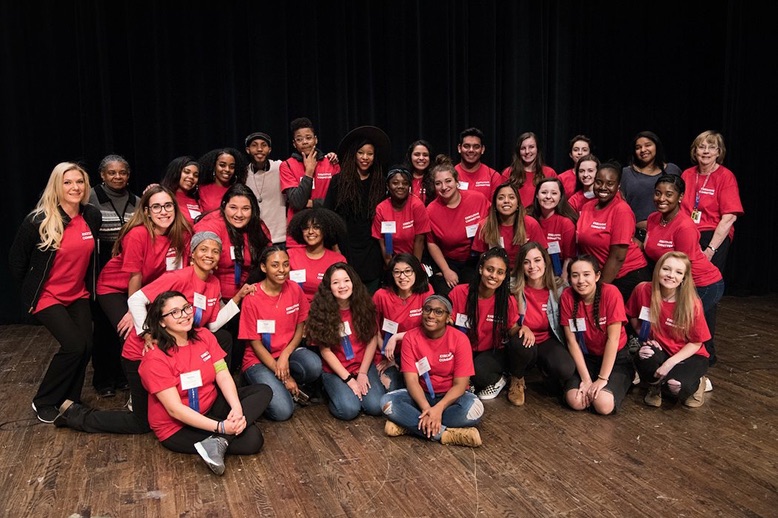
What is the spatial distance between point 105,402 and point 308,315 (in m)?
1.25

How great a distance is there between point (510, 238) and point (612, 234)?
1.94 feet

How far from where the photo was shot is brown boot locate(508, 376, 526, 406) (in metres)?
3.60

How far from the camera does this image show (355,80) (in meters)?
5.94

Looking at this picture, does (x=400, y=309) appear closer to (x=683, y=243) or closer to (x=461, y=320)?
(x=461, y=320)

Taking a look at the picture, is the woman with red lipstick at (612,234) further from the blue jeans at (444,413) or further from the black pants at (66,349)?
the black pants at (66,349)

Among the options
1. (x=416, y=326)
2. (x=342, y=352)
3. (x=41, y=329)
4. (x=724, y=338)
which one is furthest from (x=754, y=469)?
(x=41, y=329)

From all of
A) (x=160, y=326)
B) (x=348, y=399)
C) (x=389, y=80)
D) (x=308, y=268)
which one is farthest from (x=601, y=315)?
(x=389, y=80)

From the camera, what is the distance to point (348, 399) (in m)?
3.43

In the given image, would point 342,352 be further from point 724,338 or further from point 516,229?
point 724,338

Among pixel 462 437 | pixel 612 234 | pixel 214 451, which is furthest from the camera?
pixel 612 234

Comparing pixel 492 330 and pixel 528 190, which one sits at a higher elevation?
pixel 528 190

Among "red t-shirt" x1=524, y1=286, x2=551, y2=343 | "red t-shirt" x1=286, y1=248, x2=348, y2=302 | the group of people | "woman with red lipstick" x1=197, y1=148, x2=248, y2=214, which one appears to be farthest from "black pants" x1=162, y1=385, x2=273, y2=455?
"red t-shirt" x1=524, y1=286, x2=551, y2=343

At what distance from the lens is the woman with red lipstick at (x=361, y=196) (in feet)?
13.6

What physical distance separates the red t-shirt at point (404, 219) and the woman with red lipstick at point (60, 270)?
5.19 ft
